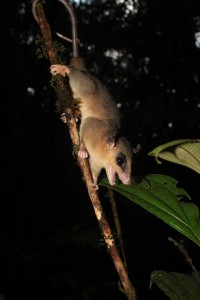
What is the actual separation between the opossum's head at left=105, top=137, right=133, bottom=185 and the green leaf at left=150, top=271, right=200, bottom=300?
3.43 ft

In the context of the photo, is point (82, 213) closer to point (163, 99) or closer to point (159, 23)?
point (163, 99)

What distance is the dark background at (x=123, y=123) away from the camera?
21.8ft

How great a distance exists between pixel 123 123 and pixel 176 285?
738 cm

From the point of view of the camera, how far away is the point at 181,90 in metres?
8.93

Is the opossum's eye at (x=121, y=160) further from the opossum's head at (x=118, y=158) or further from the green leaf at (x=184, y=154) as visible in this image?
the green leaf at (x=184, y=154)

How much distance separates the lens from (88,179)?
1912 mm

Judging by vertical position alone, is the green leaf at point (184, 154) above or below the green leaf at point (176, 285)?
above

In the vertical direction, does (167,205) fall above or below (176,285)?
above

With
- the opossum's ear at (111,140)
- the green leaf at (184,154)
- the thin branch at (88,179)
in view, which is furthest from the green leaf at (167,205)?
the opossum's ear at (111,140)

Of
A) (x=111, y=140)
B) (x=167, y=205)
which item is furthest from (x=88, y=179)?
(x=111, y=140)

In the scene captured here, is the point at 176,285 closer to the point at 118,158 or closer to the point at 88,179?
the point at 88,179

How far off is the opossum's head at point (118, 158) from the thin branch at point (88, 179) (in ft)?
3.00

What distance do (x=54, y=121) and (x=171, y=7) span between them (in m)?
4.20

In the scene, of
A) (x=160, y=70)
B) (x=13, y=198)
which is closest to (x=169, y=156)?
(x=13, y=198)
